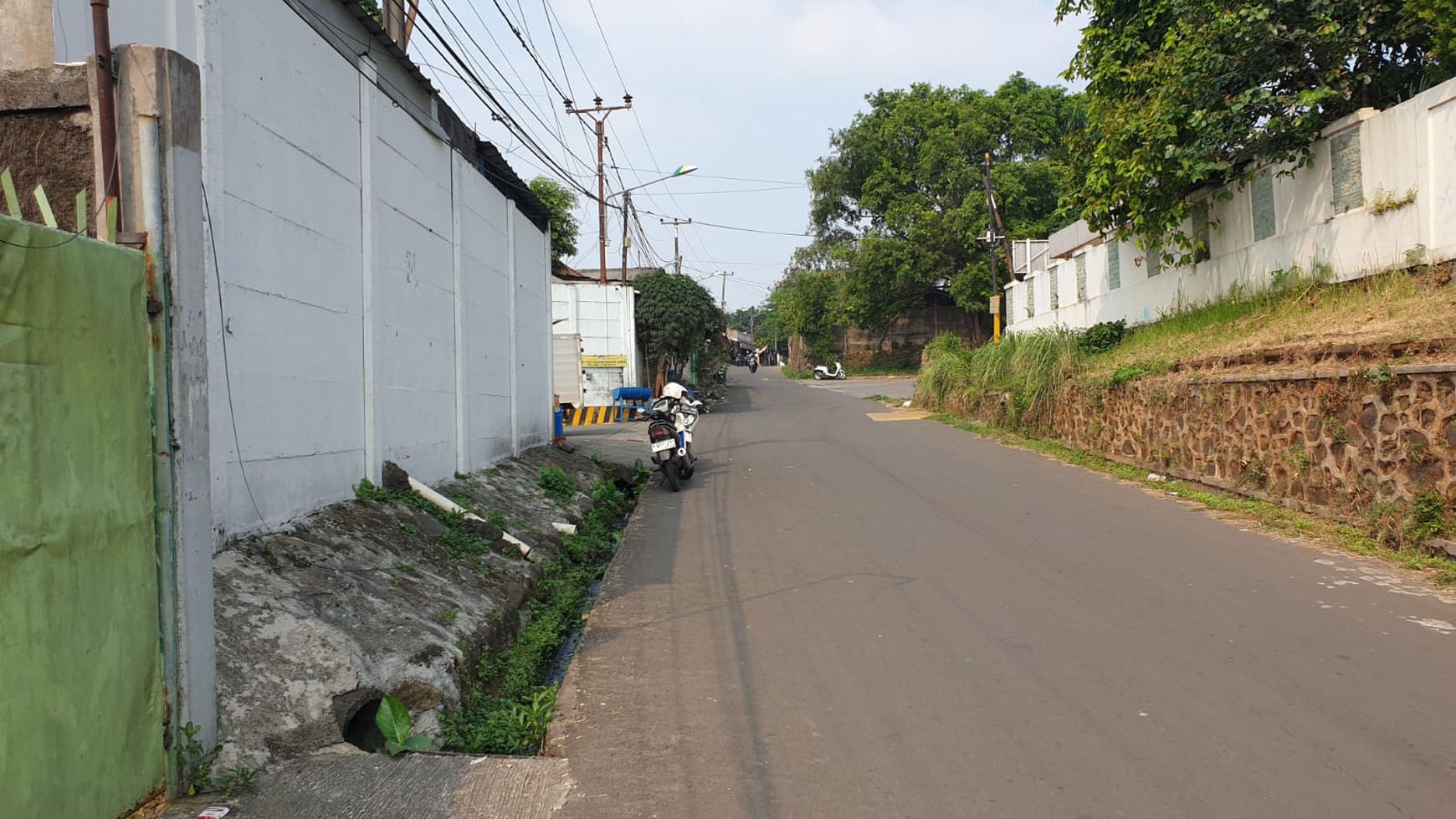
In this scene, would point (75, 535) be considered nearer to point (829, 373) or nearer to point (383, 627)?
point (383, 627)

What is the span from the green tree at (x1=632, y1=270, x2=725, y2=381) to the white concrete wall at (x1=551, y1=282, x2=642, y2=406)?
30.5 inches

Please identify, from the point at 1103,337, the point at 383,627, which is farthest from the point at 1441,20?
the point at 383,627

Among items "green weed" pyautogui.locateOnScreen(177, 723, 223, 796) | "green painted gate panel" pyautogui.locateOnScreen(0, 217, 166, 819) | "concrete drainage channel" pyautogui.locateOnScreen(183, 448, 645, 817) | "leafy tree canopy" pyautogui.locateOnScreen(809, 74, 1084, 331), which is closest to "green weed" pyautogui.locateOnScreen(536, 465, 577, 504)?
"concrete drainage channel" pyautogui.locateOnScreen(183, 448, 645, 817)

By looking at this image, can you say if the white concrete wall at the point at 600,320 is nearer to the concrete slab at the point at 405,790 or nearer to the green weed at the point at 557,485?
the green weed at the point at 557,485

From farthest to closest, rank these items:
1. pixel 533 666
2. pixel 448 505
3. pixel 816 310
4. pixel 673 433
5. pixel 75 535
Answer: pixel 816 310 → pixel 673 433 → pixel 448 505 → pixel 533 666 → pixel 75 535

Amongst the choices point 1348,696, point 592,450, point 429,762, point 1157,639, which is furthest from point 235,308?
point 592,450

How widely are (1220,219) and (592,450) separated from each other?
429 inches

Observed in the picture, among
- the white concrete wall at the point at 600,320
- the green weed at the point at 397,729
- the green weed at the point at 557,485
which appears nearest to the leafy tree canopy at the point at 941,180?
the white concrete wall at the point at 600,320

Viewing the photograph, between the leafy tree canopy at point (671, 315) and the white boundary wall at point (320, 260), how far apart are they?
20698 mm

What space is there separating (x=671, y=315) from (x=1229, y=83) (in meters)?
21.1

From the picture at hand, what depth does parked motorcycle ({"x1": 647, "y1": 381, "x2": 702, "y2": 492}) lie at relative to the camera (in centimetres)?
1341

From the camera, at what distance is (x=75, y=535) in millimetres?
3234

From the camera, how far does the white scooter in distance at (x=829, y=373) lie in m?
52.4

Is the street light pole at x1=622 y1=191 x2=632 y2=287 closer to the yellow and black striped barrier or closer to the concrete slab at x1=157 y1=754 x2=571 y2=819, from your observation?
the yellow and black striped barrier
